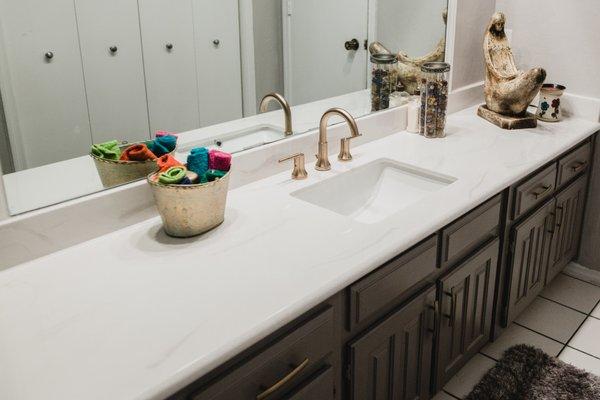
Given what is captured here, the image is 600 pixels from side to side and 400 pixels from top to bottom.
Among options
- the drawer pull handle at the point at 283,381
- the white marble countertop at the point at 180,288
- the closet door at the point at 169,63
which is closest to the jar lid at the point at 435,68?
the white marble countertop at the point at 180,288

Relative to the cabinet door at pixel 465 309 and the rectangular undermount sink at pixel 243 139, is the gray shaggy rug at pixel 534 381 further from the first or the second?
the rectangular undermount sink at pixel 243 139

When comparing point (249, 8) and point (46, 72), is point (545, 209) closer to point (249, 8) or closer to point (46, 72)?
point (249, 8)

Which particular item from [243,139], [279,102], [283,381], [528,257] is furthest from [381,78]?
[283,381]

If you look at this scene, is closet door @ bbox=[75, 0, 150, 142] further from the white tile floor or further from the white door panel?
the white tile floor

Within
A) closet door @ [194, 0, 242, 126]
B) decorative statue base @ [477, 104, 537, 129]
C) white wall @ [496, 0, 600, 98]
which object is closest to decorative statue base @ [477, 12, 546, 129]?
decorative statue base @ [477, 104, 537, 129]

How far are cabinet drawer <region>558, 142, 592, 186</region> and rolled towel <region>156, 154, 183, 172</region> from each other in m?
1.54

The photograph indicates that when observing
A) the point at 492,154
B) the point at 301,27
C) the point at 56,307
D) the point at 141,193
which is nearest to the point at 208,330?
the point at 56,307

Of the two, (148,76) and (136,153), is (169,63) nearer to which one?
(148,76)

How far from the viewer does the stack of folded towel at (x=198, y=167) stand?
1.38 meters

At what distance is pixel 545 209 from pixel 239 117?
1.28 metres

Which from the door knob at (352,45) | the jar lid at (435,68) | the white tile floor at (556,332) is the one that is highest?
the door knob at (352,45)

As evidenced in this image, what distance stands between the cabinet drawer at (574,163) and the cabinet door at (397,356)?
3.23ft

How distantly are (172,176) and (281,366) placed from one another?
53 centimetres

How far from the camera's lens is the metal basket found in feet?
4.44
